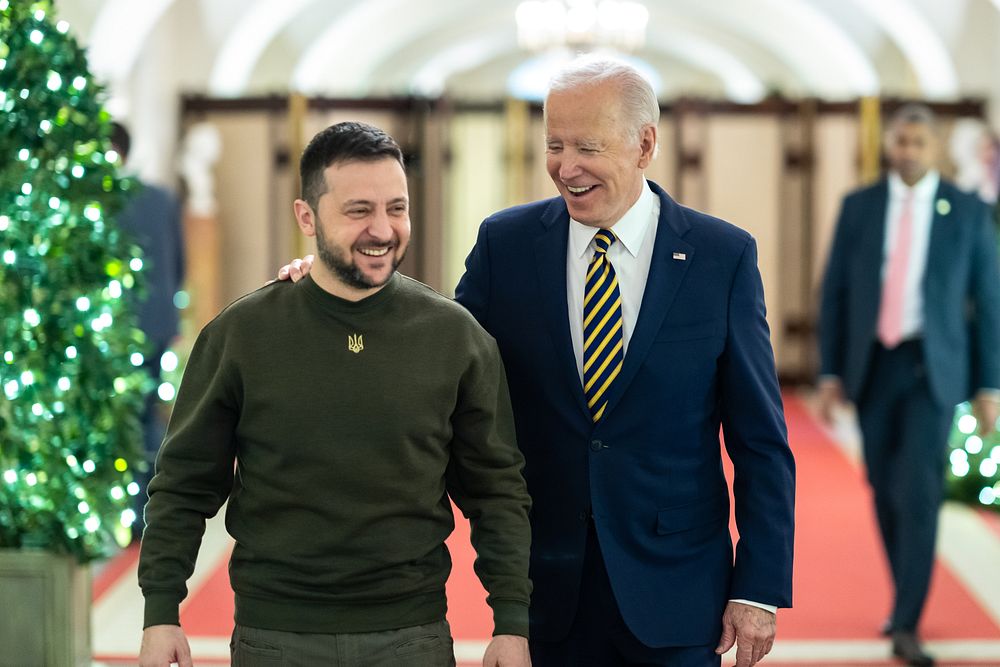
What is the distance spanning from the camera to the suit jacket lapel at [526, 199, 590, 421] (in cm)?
274

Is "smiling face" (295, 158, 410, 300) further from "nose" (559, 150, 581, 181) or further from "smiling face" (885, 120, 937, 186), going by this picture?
"smiling face" (885, 120, 937, 186)

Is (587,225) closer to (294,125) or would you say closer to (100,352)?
(100,352)

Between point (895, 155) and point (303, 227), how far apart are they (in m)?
3.17

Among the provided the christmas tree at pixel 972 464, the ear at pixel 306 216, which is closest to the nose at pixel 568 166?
the ear at pixel 306 216

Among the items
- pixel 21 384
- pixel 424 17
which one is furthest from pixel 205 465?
pixel 424 17

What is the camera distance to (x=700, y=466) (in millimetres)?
2777

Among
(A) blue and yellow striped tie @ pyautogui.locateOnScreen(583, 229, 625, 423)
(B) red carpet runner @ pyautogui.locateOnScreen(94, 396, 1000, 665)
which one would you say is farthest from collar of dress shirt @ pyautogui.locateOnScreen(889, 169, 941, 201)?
(A) blue and yellow striped tie @ pyautogui.locateOnScreen(583, 229, 625, 423)

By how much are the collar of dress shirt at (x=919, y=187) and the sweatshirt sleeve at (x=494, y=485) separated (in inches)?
120

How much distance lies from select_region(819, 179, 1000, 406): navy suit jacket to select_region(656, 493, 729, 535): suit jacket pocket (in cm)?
233

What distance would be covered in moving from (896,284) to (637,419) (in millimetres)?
2685

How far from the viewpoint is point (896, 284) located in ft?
16.9

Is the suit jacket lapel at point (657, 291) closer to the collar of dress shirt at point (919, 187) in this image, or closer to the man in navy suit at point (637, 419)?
the man in navy suit at point (637, 419)

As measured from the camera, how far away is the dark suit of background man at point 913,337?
4.98 metres

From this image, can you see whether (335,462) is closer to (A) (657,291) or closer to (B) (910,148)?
(A) (657,291)
